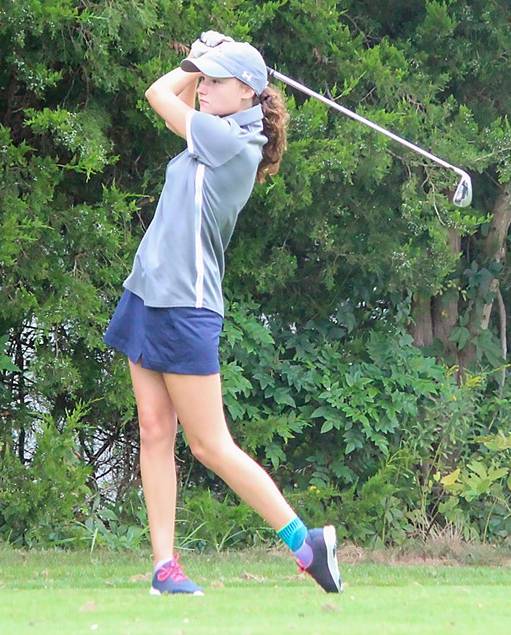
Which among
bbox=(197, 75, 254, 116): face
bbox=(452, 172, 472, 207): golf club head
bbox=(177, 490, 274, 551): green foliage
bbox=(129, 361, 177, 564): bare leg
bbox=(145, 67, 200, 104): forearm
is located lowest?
bbox=(177, 490, 274, 551): green foliage

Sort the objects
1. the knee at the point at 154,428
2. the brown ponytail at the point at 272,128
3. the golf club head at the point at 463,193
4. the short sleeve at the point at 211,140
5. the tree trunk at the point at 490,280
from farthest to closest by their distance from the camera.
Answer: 1. the tree trunk at the point at 490,280
2. the golf club head at the point at 463,193
3. the brown ponytail at the point at 272,128
4. the knee at the point at 154,428
5. the short sleeve at the point at 211,140

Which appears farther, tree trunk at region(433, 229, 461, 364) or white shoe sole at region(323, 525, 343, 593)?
tree trunk at region(433, 229, 461, 364)

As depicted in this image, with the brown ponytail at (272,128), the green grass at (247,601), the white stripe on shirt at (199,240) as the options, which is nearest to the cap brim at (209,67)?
the brown ponytail at (272,128)

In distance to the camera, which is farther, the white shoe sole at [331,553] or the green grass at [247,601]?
the white shoe sole at [331,553]

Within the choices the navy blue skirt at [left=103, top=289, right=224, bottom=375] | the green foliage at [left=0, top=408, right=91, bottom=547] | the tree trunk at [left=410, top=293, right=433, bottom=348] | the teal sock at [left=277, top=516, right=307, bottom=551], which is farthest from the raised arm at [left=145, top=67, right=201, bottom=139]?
the tree trunk at [left=410, top=293, right=433, bottom=348]

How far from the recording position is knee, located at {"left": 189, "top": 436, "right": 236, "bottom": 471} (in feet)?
16.5

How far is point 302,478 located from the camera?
8836 millimetres

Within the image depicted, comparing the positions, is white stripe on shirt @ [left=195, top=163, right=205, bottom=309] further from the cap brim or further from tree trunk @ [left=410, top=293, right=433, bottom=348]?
tree trunk @ [left=410, top=293, right=433, bottom=348]

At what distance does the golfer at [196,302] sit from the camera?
4.93 metres

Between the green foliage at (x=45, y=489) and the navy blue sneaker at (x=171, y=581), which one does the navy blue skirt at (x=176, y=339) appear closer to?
the navy blue sneaker at (x=171, y=581)

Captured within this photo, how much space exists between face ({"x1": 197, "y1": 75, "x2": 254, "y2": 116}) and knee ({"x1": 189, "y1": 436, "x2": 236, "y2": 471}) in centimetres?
128

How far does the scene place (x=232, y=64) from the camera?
5062mm

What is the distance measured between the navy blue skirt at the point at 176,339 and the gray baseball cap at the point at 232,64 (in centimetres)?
92

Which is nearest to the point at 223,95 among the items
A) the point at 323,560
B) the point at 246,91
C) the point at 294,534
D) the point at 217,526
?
the point at 246,91
